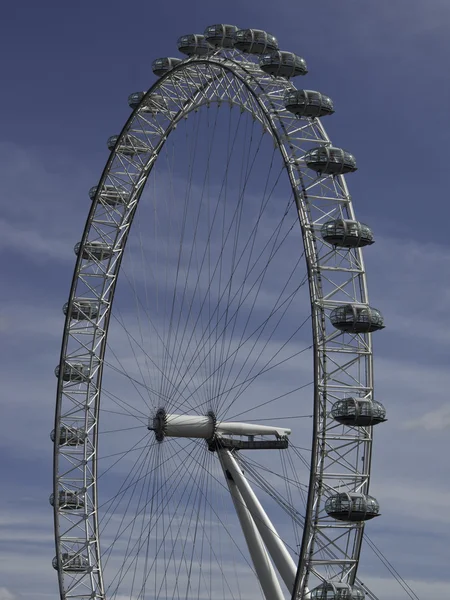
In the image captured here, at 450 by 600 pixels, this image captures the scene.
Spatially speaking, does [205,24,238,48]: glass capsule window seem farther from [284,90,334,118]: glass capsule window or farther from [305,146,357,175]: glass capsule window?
[305,146,357,175]: glass capsule window

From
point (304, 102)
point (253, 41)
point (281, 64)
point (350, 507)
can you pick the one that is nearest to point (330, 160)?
point (304, 102)

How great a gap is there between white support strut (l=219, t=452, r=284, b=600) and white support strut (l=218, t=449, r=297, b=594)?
237mm

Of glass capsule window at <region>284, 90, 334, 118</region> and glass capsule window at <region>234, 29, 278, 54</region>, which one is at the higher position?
glass capsule window at <region>234, 29, 278, 54</region>

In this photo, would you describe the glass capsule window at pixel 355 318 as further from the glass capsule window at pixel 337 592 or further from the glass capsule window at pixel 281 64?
the glass capsule window at pixel 281 64

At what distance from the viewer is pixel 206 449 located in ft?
190

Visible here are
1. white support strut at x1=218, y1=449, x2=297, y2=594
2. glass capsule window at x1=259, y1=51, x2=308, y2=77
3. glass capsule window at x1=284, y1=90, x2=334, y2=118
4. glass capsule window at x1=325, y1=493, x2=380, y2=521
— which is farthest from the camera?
glass capsule window at x1=259, y1=51, x2=308, y2=77

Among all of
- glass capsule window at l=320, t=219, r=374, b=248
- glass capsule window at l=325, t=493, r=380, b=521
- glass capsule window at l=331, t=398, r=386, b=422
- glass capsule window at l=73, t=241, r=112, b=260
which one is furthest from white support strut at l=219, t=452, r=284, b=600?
glass capsule window at l=73, t=241, r=112, b=260

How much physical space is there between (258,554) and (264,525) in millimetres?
1058

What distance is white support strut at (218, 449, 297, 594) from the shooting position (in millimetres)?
52800

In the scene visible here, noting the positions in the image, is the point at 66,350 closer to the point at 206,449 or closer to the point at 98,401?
the point at 98,401

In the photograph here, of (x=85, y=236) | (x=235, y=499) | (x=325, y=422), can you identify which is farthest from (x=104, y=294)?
(x=325, y=422)

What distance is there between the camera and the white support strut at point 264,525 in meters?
52.8

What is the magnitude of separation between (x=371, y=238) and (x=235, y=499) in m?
10.6

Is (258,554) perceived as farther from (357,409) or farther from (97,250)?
(97,250)
